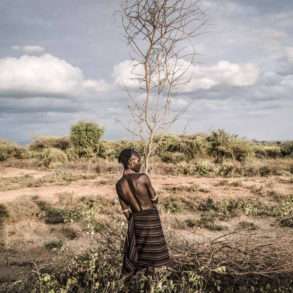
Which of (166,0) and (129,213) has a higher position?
(166,0)

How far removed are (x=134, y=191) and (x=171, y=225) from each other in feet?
14.4

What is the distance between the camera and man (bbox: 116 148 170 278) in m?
3.68

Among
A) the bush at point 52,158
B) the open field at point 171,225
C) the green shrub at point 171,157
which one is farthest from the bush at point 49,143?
the open field at point 171,225

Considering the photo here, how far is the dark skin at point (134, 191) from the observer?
371cm

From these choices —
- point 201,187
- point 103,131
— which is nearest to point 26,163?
point 103,131

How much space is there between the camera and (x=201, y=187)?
12.2 metres

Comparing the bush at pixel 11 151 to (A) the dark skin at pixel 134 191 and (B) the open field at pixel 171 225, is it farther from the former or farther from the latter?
(A) the dark skin at pixel 134 191

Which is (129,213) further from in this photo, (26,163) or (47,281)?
(26,163)

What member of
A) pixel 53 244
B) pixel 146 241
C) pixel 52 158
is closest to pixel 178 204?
pixel 53 244

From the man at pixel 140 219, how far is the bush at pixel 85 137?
22014 millimetres

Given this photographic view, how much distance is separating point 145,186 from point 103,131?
24.1m

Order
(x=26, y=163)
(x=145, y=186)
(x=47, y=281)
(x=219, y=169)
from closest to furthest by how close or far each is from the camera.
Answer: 1. (x=145, y=186)
2. (x=47, y=281)
3. (x=219, y=169)
4. (x=26, y=163)

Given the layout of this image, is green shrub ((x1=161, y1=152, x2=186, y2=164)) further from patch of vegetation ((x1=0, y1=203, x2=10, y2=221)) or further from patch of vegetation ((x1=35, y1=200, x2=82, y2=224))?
patch of vegetation ((x1=0, y1=203, x2=10, y2=221))

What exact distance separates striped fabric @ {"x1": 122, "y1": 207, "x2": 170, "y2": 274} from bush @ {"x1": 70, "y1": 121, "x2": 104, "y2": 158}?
2204 cm
